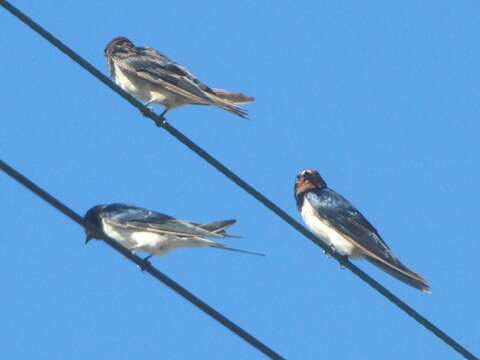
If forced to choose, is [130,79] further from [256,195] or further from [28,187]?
[28,187]

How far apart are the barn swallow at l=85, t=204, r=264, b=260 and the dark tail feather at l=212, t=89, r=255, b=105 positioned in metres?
0.86

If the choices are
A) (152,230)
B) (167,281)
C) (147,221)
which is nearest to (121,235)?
(147,221)

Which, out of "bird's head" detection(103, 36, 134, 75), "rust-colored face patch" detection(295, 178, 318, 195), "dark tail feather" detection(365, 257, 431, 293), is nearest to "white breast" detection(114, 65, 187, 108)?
"bird's head" detection(103, 36, 134, 75)

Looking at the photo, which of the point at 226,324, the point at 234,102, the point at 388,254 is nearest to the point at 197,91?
the point at 234,102

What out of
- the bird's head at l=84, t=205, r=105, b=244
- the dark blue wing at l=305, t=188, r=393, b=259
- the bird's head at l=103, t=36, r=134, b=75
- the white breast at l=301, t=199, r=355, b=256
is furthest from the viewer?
the bird's head at l=103, t=36, r=134, b=75

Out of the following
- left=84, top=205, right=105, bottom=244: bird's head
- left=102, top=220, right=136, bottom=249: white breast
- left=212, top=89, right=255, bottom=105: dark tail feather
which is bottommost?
left=102, top=220, right=136, bottom=249: white breast

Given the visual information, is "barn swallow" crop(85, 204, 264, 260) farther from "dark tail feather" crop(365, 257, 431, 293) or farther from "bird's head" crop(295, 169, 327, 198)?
"bird's head" crop(295, 169, 327, 198)

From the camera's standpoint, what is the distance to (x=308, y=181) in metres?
11.7

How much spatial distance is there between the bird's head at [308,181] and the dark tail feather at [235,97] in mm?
1908

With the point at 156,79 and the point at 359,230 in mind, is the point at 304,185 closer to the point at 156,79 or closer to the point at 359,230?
the point at 359,230

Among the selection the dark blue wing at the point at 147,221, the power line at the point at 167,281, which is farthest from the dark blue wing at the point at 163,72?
the power line at the point at 167,281

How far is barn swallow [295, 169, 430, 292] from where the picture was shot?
31.3 ft

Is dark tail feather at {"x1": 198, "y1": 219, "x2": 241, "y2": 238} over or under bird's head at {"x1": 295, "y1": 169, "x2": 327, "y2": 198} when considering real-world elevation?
under

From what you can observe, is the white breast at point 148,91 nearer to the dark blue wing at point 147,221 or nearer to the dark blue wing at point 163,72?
the dark blue wing at point 163,72
